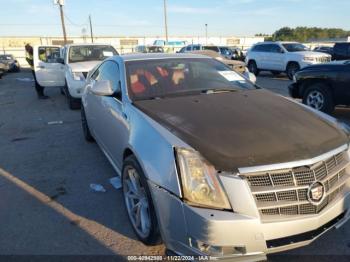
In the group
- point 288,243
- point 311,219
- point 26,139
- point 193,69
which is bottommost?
point 26,139

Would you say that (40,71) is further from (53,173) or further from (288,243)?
(288,243)

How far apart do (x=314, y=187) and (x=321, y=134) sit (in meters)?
0.56

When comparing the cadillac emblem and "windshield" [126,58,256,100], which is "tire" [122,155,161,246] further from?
the cadillac emblem

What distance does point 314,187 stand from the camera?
8.02 feet

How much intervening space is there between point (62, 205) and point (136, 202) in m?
1.17

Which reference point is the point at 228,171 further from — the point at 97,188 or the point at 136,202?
the point at 97,188

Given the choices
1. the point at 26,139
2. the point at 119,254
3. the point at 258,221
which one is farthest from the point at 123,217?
the point at 26,139

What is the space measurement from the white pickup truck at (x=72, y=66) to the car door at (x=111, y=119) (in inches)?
182

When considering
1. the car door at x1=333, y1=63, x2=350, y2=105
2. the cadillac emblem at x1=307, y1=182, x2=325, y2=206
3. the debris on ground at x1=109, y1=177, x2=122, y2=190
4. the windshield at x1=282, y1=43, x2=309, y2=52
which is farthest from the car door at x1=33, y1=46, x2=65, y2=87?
the windshield at x1=282, y1=43, x2=309, y2=52

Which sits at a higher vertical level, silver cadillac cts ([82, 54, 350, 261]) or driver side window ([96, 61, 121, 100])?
driver side window ([96, 61, 121, 100])

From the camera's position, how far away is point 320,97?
773 cm

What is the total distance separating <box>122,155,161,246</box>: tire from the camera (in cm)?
284

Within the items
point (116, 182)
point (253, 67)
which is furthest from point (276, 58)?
point (116, 182)

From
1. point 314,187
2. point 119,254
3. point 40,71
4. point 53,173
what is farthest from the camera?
point 40,71
